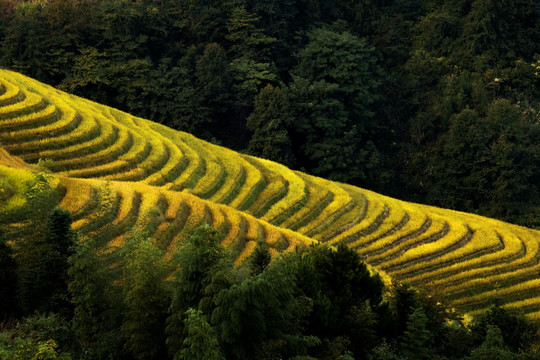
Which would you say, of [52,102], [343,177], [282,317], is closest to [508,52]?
[343,177]

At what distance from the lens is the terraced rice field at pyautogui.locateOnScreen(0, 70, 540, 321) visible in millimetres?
17500

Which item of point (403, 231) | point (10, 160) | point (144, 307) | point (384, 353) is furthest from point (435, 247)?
point (10, 160)

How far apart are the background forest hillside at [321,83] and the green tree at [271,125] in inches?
3.4

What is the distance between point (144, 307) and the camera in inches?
380

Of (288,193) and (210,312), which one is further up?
(210,312)

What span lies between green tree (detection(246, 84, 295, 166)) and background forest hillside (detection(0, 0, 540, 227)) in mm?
87

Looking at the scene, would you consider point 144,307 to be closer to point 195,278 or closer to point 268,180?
point 195,278

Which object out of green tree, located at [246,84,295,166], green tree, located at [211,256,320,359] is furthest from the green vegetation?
green tree, located at [246,84,295,166]

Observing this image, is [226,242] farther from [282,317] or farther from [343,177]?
[343,177]

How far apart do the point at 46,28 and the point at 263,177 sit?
60.1ft

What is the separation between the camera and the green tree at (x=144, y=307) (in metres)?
9.55

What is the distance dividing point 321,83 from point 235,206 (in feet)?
50.3

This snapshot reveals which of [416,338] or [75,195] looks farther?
[75,195]

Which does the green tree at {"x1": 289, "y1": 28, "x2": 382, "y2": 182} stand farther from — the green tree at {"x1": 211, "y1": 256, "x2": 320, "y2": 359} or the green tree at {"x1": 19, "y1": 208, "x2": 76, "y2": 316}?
the green tree at {"x1": 211, "y1": 256, "x2": 320, "y2": 359}
